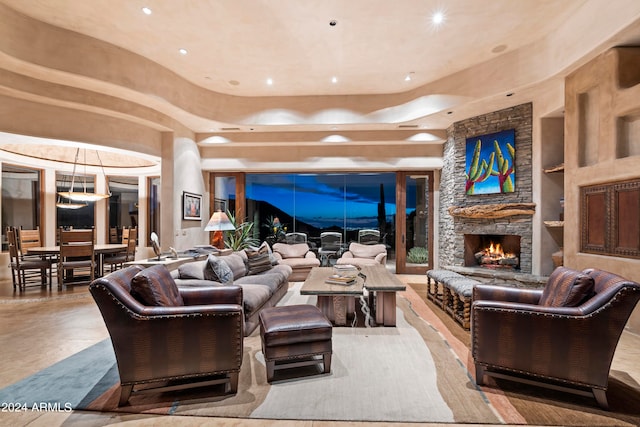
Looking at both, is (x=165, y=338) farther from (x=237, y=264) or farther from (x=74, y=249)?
(x=74, y=249)

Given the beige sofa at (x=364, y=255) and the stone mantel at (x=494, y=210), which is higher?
the stone mantel at (x=494, y=210)

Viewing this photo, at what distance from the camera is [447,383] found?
8.09 ft

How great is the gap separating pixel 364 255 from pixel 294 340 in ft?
15.0

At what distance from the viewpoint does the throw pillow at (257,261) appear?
198 inches

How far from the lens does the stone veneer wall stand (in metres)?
5.45

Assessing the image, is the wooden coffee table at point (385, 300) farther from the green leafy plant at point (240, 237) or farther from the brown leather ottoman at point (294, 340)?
the green leafy plant at point (240, 237)

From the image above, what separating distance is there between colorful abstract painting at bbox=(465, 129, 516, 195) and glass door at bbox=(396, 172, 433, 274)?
1497 mm

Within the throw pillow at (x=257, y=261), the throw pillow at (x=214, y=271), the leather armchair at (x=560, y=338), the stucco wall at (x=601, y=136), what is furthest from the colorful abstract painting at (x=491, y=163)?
the throw pillow at (x=214, y=271)

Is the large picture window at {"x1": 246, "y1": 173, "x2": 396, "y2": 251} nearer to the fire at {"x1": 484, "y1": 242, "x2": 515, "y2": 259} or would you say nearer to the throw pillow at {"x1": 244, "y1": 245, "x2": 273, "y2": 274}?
the fire at {"x1": 484, "y1": 242, "x2": 515, "y2": 259}

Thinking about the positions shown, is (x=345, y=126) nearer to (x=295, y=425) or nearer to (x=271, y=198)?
(x=271, y=198)

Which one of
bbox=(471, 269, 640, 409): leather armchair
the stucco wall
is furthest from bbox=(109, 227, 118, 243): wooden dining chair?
the stucco wall

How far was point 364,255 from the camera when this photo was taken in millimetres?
6906

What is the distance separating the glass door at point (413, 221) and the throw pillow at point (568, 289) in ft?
16.7

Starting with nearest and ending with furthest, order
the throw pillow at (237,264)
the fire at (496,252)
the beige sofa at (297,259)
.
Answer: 1. the throw pillow at (237,264)
2. the fire at (496,252)
3. the beige sofa at (297,259)
